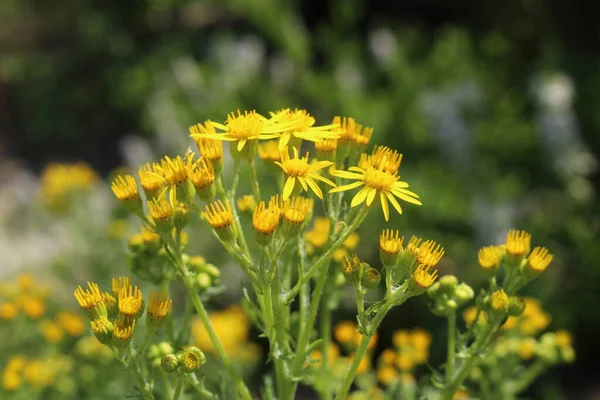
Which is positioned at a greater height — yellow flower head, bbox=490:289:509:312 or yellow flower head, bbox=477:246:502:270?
yellow flower head, bbox=477:246:502:270

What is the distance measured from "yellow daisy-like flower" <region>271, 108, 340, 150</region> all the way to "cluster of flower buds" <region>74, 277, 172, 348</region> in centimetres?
38

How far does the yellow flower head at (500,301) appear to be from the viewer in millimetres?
1287

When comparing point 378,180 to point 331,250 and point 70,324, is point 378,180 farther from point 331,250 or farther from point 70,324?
point 70,324

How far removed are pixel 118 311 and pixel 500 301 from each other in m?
0.71

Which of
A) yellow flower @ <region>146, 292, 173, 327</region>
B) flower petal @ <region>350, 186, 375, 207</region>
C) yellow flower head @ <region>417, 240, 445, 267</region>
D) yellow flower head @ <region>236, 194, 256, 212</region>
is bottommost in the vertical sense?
yellow flower @ <region>146, 292, 173, 327</region>

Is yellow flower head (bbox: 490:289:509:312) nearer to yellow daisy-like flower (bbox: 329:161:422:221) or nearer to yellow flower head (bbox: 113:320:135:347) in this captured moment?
→ yellow daisy-like flower (bbox: 329:161:422:221)

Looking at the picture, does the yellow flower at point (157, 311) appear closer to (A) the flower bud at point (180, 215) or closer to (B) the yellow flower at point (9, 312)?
(A) the flower bud at point (180, 215)

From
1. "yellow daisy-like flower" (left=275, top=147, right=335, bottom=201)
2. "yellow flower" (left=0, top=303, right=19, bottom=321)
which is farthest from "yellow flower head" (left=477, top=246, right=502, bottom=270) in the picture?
"yellow flower" (left=0, top=303, right=19, bottom=321)

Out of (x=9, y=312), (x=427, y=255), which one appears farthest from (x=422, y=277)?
(x=9, y=312)

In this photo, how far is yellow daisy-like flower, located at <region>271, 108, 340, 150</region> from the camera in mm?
1215

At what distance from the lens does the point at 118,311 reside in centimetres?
127

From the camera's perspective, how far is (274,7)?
6.83m

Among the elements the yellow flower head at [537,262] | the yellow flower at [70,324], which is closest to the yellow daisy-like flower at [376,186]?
the yellow flower head at [537,262]

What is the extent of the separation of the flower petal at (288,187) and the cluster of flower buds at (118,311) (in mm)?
312
